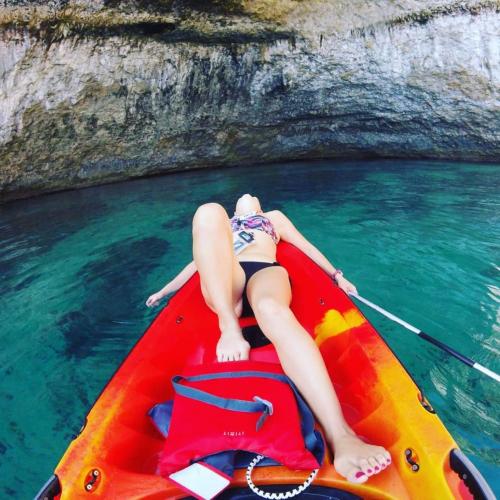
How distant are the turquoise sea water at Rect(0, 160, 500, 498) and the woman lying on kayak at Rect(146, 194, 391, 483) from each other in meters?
0.77

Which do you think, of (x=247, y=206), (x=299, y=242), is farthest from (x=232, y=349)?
(x=247, y=206)

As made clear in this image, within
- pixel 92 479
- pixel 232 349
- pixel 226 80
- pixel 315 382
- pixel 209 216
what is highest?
pixel 226 80

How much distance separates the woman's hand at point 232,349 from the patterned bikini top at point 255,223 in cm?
118

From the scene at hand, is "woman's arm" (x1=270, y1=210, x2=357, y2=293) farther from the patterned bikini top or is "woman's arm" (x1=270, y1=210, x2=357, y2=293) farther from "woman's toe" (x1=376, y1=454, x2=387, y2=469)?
→ "woman's toe" (x1=376, y1=454, x2=387, y2=469)

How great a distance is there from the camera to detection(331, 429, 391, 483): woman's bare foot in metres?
1.26

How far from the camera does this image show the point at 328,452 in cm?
140

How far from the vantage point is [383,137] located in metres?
9.50

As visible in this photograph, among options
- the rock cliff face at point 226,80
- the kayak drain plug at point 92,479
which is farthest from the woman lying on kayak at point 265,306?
the rock cliff face at point 226,80

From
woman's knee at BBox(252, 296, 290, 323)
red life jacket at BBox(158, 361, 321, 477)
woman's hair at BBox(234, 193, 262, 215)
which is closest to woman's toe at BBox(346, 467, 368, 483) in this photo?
red life jacket at BBox(158, 361, 321, 477)

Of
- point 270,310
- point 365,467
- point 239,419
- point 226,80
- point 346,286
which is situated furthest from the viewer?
point 226,80

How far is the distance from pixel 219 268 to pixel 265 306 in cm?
32

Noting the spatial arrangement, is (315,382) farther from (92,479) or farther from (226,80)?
(226,80)

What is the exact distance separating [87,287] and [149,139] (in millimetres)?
5610

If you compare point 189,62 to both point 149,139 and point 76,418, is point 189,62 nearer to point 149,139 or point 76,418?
point 149,139
